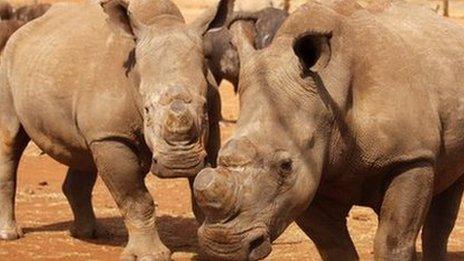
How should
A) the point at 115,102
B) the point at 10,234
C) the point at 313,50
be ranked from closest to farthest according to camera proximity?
the point at 313,50
the point at 115,102
the point at 10,234

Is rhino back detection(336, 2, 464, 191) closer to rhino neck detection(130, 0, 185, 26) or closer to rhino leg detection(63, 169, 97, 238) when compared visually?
rhino neck detection(130, 0, 185, 26)

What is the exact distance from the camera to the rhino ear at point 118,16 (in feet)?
29.7

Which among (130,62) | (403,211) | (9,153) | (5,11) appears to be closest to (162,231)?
(9,153)

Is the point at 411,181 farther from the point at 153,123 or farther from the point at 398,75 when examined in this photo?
the point at 153,123

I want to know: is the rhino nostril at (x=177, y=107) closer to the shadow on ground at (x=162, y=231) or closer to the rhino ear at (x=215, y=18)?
the rhino ear at (x=215, y=18)

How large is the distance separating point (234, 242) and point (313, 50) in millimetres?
1180

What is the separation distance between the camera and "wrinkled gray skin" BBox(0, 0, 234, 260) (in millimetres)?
8406

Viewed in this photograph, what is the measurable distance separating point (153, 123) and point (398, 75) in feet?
6.13

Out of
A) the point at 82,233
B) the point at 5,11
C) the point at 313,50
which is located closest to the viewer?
the point at 313,50

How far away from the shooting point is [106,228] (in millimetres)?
11320

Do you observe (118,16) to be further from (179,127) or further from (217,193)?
(217,193)

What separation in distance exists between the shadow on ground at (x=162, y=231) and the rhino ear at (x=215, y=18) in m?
1.87

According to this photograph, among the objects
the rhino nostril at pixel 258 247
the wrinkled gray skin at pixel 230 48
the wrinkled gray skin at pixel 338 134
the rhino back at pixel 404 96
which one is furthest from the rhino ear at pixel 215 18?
the wrinkled gray skin at pixel 230 48

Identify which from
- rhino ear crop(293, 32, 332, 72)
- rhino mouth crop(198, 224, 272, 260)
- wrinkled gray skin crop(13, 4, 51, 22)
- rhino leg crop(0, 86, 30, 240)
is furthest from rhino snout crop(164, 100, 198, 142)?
wrinkled gray skin crop(13, 4, 51, 22)
